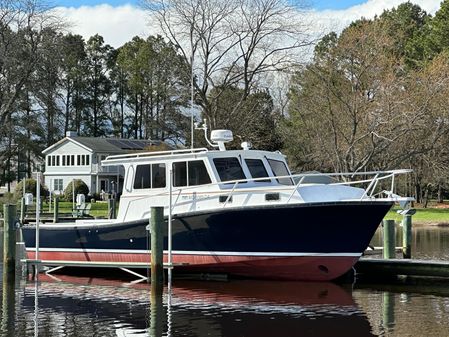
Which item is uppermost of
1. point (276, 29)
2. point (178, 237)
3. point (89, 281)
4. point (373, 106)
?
point (276, 29)

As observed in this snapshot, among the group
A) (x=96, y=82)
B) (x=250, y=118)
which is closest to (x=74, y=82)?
(x=96, y=82)

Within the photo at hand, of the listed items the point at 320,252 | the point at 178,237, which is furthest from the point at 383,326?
the point at 178,237

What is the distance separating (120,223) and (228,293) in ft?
14.4

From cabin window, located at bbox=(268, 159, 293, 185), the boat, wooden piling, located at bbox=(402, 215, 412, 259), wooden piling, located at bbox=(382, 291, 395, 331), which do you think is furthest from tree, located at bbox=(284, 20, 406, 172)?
wooden piling, located at bbox=(382, 291, 395, 331)

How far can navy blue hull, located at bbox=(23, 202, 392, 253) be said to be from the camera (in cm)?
2022

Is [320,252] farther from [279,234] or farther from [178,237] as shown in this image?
[178,237]

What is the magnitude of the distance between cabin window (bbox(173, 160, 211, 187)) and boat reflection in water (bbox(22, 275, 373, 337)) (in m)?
2.83

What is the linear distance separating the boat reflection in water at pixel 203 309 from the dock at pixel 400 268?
2032 mm

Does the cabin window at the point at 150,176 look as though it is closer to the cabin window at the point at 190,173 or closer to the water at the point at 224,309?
the cabin window at the point at 190,173

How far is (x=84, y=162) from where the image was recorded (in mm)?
79750

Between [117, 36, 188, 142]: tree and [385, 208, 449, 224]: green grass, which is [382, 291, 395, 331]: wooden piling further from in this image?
[117, 36, 188, 142]: tree

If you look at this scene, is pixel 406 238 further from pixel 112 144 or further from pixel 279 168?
pixel 112 144

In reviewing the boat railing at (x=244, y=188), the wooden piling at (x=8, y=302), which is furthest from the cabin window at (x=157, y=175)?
the wooden piling at (x=8, y=302)

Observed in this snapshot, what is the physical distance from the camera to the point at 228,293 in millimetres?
19906
